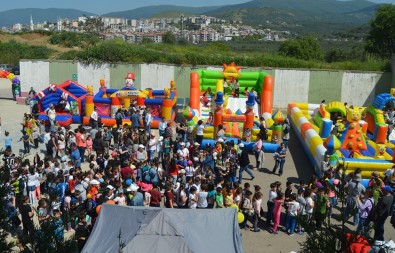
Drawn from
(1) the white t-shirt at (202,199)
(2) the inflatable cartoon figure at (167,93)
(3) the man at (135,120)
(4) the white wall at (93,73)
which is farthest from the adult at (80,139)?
(4) the white wall at (93,73)

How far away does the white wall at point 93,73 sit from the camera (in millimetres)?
22328

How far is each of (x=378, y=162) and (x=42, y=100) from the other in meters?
12.2

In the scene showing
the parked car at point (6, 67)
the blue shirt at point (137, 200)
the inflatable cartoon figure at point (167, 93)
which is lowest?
the blue shirt at point (137, 200)

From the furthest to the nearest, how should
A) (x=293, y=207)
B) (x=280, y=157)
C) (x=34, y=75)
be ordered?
(x=34, y=75) < (x=280, y=157) < (x=293, y=207)

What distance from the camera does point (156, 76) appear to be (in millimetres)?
22266

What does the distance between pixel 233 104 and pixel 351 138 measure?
217 inches

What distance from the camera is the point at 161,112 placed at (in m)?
17.2

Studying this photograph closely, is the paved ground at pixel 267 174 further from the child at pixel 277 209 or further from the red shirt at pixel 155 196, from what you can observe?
the red shirt at pixel 155 196

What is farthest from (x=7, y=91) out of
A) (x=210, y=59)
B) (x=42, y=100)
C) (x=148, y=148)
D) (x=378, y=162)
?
(x=378, y=162)

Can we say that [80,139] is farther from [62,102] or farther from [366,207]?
[366,207]

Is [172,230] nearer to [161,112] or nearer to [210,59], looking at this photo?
[161,112]

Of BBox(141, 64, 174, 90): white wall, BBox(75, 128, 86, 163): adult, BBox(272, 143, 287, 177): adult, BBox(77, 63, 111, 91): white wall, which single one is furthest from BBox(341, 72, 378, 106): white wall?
BBox(75, 128, 86, 163): adult

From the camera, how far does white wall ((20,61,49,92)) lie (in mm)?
22125

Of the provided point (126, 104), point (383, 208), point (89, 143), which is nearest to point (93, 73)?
point (126, 104)
